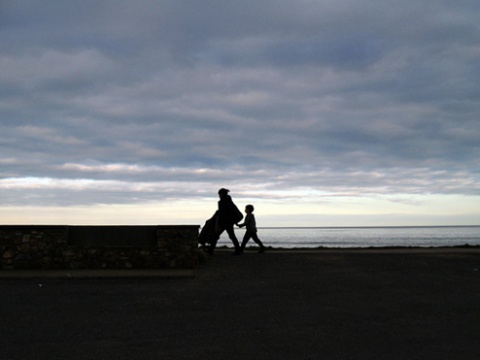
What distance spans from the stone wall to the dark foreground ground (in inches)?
40.8

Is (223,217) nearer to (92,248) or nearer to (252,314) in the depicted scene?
(92,248)

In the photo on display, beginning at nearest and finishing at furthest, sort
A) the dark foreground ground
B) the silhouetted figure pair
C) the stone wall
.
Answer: the dark foreground ground
the stone wall
the silhouetted figure pair

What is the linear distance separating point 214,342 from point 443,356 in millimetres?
2495

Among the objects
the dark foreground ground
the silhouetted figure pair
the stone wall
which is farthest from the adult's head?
the dark foreground ground

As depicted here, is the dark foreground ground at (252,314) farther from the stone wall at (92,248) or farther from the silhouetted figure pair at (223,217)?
the silhouetted figure pair at (223,217)

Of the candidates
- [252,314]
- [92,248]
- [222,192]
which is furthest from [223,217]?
[252,314]

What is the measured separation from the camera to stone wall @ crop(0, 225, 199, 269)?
1312 cm

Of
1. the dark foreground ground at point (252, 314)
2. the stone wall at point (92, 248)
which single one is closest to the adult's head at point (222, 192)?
the stone wall at point (92, 248)

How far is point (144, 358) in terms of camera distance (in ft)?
18.1

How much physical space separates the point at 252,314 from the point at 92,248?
6606mm

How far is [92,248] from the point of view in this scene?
1320 centimetres

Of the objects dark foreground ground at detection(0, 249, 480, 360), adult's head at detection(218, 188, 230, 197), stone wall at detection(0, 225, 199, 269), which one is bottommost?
dark foreground ground at detection(0, 249, 480, 360)

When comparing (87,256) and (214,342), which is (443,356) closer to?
(214,342)

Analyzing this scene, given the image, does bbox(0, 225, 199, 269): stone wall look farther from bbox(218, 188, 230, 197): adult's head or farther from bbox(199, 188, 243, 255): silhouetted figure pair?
bbox(218, 188, 230, 197): adult's head
